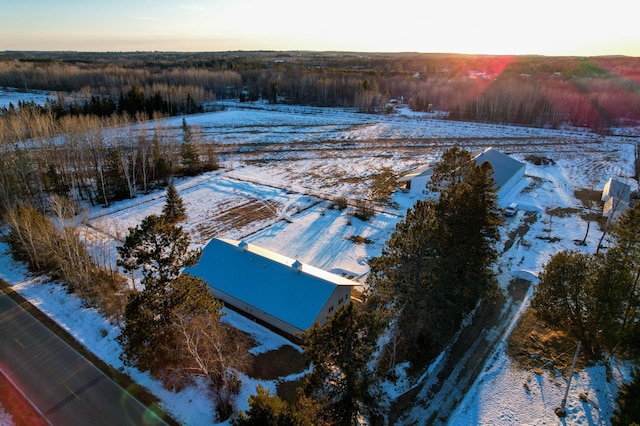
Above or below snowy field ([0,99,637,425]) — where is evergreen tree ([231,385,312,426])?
above

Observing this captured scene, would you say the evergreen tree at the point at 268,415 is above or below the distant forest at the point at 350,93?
below

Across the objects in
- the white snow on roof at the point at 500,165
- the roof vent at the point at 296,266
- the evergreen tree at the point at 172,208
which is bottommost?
the evergreen tree at the point at 172,208

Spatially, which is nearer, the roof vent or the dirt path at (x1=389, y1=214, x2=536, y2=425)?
the dirt path at (x1=389, y1=214, x2=536, y2=425)

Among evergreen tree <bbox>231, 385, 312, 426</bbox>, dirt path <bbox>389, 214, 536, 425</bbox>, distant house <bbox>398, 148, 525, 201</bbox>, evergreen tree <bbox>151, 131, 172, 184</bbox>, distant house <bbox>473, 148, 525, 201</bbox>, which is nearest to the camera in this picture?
evergreen tree <bbox>231, 385, 312, 426</bbox>

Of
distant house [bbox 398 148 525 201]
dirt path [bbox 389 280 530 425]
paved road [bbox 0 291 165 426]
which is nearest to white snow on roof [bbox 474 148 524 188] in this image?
distant house [bbox 398 148 525 201]

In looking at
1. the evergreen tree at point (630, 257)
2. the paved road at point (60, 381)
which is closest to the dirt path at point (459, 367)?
the evergreen tree at point (630, 257)

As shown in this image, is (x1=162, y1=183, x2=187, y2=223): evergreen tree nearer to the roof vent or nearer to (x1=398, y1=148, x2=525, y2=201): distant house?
the roof vent

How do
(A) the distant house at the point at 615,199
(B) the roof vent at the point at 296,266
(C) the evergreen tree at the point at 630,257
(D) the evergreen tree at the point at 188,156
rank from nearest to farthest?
(C) the evergreen tree at the point at 630,257 → (B) the roof vent at the point at 296,266 → (A) the distant house at the point at 615,199 → (D) the evergreen tree at the point at 188,156

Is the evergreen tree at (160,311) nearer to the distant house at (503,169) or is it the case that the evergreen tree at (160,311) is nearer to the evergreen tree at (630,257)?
the evergreen tree at (630,257)

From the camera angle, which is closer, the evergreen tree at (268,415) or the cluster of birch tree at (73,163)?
the evergreen tree at (268,415)
